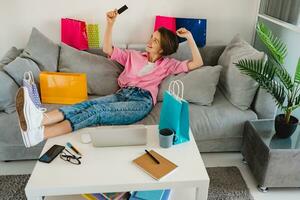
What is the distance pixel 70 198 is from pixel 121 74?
1.07 metres

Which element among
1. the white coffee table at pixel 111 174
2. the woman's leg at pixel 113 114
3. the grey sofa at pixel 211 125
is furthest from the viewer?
the grey sofa at pixel 211 125

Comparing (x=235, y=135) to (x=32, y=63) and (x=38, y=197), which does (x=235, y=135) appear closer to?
(x=38, y=197)

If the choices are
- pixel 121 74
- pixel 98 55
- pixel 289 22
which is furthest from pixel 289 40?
pixel 98 55

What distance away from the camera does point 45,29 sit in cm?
257

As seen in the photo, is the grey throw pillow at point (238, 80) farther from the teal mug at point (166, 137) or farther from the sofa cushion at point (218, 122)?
the teal mug at point (166, 137)

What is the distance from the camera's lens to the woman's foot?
1488 mm

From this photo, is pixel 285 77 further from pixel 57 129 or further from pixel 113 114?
pixel 57 129

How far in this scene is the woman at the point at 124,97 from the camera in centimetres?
159

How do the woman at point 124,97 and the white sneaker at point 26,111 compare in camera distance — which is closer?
the white sneaker at point 26,111

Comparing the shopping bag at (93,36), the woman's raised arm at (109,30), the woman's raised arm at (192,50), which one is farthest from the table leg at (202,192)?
the shopping bag at (93,36)

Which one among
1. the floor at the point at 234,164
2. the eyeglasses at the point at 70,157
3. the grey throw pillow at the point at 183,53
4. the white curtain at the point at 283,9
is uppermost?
the white curtain at the point at 283,9

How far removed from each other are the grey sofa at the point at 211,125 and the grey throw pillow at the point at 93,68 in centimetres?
34

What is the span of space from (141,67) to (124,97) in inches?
11.1

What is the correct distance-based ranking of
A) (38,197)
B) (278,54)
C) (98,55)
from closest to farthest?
(38,197)
(278,54)
(98,55)
